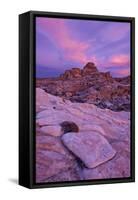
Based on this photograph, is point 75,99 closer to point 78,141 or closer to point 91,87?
point 91,87

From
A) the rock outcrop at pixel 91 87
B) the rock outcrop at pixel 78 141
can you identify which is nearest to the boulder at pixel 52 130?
the rock outcrop at pixel 78 141

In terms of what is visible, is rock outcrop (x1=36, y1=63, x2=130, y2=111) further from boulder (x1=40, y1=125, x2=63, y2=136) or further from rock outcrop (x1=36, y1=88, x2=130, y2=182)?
boulder (x1=40, y1=125, x2=63, y2=136)

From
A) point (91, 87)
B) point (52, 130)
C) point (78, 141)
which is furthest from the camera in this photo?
point (91, 87)

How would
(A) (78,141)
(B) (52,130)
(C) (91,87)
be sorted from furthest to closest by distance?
(C) (91,87) → (A) (78,141) → (B) (52,130)

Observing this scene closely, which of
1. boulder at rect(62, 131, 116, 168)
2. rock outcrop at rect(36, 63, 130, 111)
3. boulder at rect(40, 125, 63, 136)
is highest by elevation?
rock outcrop at rect(36, 63, 130, 111)

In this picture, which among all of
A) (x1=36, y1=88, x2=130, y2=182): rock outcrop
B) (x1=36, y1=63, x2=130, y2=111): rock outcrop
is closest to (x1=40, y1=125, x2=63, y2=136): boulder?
(x1=36, y1=88, x2=130, y2=182): rock outcrop

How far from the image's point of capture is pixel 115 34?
8148 millimetres

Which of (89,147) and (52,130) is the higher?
(52,130)

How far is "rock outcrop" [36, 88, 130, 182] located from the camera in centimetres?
773

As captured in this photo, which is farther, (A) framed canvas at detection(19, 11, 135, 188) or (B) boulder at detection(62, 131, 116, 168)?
(B) boulder at detection(62, 131, 116, 168)

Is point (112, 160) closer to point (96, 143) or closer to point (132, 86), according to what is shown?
point (96, 143)

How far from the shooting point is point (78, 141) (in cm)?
790

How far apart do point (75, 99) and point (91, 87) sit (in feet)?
0.79

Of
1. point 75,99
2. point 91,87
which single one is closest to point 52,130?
point 75,99
